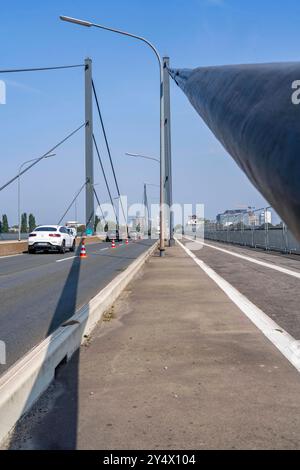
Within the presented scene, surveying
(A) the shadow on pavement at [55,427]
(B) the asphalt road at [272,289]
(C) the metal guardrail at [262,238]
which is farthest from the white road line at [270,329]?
(C) the metal guardrail at [262,238]

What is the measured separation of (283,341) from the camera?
595 cm

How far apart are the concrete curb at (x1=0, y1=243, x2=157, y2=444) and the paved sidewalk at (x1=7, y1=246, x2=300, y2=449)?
3.7 inches

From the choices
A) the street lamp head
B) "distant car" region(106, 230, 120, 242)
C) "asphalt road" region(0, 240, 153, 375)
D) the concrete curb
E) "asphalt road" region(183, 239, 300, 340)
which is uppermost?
the street lamp head

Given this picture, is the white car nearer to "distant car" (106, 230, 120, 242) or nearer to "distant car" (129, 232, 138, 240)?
"distant car" (106, 230, 120, 242)

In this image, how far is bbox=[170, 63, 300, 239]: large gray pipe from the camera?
849 millimetres

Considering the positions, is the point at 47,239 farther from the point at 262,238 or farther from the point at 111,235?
the point at 111,235

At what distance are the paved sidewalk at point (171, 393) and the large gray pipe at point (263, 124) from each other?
2.40 m

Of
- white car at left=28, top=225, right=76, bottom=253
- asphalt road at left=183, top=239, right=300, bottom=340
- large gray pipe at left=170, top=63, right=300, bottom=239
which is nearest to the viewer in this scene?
large gray pipe at left=170, top=63, right=300, bottom=239

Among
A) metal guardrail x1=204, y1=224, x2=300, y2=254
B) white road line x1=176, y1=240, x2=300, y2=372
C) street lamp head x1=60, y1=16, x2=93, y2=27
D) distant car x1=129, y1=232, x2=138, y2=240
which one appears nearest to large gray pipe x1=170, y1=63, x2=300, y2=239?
white road line x1=176, y1=240, x2=300, y2=372

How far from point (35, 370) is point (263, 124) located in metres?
3.43

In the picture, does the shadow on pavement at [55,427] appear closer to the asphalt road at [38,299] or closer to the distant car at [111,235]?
the asphalt road at [38,299]

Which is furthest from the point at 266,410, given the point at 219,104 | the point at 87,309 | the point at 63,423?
the point at 87,309

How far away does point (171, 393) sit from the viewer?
411cm

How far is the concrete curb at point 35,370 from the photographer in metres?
3.31
